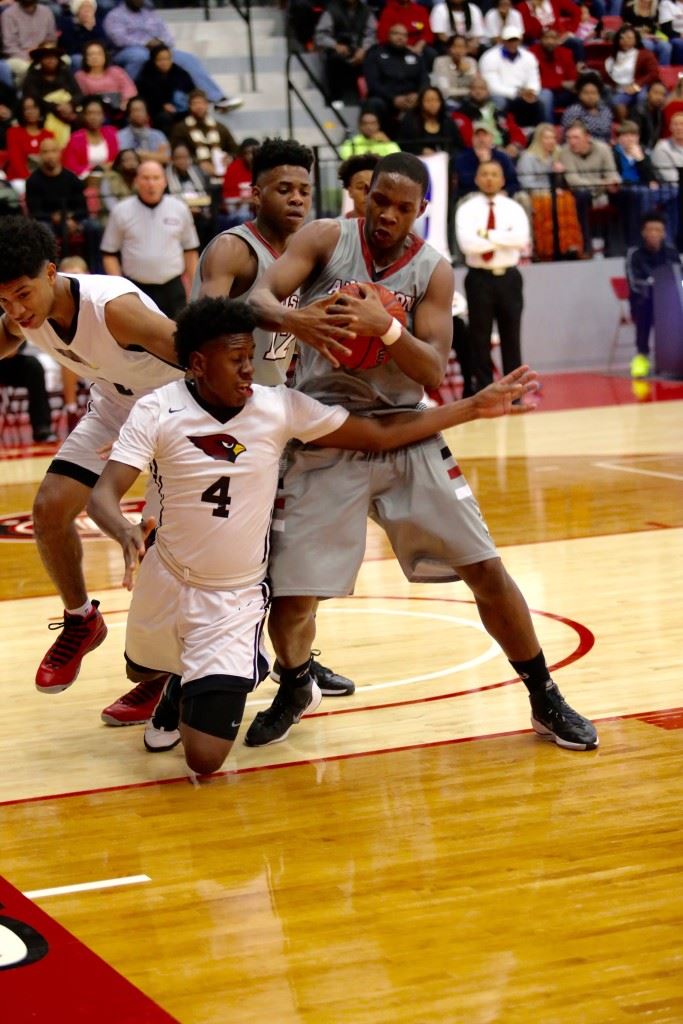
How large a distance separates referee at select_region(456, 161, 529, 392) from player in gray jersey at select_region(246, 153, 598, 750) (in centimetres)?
884

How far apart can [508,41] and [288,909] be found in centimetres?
1595

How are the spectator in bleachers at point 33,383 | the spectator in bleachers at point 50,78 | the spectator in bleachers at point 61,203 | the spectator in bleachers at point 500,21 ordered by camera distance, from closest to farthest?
the spectator in bleachers at point 33,383
the spectator in bleachers at point 61,203
the spectator in bleachers at point 50,78
the spectator in bleachers at point 500,21

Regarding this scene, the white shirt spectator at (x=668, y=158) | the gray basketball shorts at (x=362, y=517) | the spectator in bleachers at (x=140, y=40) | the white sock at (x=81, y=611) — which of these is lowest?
the white sock at (x=81, y=611)

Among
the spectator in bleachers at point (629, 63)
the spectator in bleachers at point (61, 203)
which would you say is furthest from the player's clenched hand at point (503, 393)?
the spectator in bleachers at point (629, 63)

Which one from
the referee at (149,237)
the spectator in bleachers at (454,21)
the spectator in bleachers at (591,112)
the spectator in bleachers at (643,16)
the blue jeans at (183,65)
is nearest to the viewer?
the referee at (149,237)

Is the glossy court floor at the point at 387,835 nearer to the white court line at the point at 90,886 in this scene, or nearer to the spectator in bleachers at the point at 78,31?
the white court line at the point at 90,886

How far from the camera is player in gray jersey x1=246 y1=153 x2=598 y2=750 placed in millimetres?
4914

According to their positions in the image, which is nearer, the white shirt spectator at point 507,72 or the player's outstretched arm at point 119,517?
the player's outstretched arm at point 119,517

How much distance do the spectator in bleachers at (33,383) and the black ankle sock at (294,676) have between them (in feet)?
26.0

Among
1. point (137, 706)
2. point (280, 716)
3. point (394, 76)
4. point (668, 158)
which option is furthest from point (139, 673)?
point (668, 158)

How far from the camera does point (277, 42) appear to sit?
19.3m

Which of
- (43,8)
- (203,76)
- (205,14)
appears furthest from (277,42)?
(43,8)

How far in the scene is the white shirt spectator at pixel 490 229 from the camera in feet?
44.9

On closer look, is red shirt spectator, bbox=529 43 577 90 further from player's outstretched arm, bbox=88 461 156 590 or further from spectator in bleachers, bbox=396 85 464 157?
player's outstretched arm, bbox=88 461 156 590
